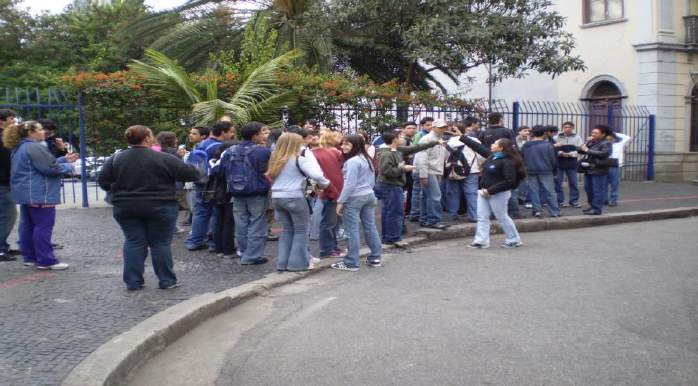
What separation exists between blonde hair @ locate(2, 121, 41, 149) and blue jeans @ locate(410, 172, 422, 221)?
5641 mm

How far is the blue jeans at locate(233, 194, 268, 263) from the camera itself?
8039 millimetres

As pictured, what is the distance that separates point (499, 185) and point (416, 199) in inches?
92.6

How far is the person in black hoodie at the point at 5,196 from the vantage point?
8.07 metres

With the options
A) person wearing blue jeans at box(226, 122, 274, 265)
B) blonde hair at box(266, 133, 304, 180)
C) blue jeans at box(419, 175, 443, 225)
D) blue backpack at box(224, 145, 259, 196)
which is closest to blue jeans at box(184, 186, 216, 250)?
person wearing blue jeans at box(226, 122, 274, 265)

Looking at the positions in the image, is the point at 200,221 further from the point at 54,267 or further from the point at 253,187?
the point at 54,267

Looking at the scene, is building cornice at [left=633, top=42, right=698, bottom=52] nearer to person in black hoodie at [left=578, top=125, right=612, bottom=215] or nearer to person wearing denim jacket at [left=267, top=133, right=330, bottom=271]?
person in black hoodie at [left=578, top=125, right=612, bottom=215]

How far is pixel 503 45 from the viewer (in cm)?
1670

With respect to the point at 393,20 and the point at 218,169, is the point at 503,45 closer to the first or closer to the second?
the point at 393,20

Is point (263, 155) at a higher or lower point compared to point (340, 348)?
higher

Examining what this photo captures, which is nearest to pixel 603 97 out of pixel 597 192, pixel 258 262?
pixel 597 192

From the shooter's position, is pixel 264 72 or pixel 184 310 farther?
pixel 264 72

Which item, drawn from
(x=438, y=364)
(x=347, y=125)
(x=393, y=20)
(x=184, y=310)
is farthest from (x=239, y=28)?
(x=438, y=364)

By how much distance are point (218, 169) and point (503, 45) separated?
33.9 ft

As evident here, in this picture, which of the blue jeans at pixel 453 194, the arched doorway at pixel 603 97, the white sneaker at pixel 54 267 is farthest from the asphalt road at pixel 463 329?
the arched doorway at pixel 603 97
